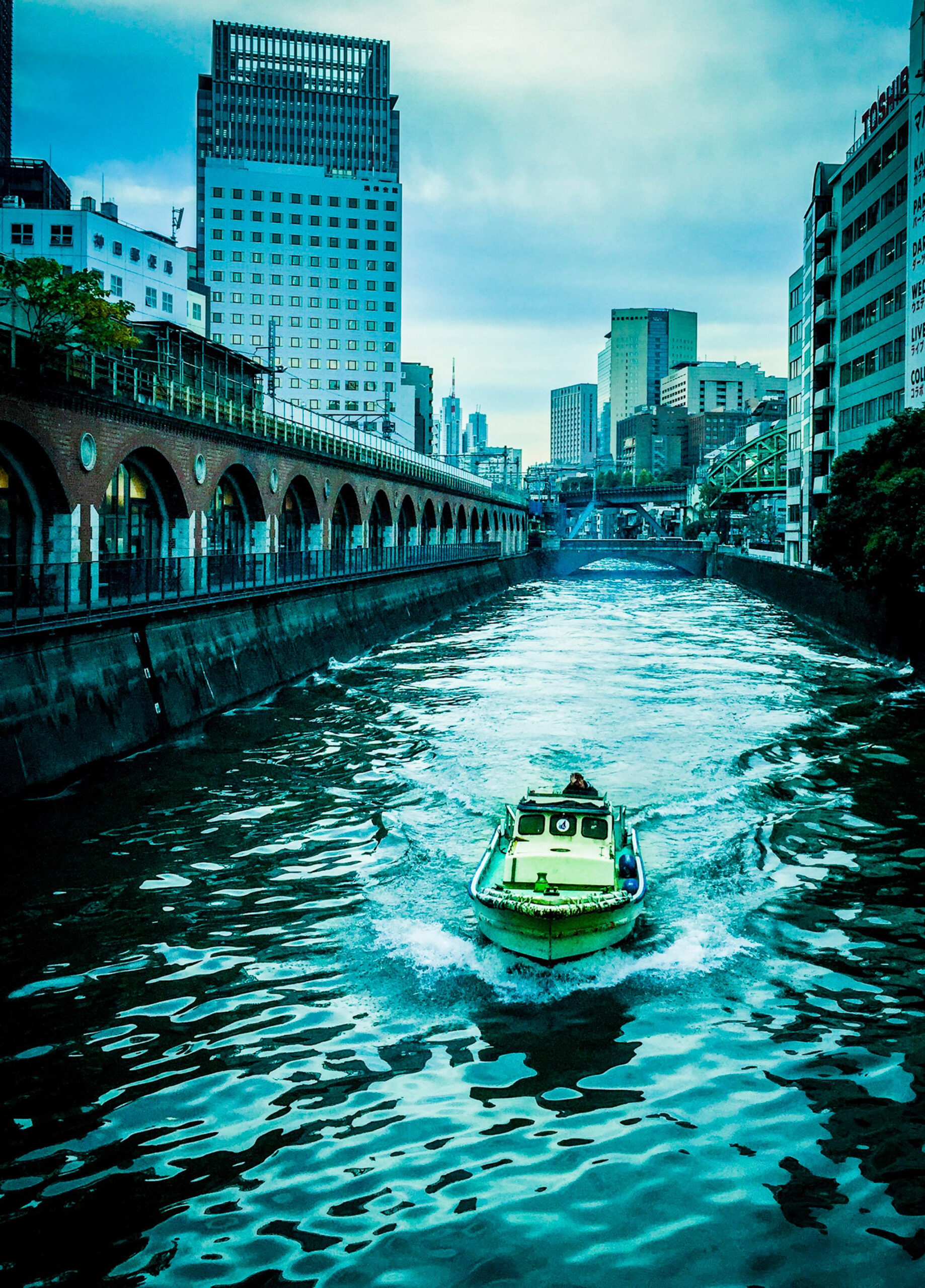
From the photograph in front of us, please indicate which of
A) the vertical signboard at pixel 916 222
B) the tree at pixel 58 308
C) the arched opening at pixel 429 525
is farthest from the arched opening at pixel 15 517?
the arched opening at pixel 429 525

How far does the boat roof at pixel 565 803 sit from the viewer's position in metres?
17.1

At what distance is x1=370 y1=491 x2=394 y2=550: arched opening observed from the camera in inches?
2793

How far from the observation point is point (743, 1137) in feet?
34.7

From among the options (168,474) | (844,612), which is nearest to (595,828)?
(168,474)

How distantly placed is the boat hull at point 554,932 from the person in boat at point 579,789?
3986 mm

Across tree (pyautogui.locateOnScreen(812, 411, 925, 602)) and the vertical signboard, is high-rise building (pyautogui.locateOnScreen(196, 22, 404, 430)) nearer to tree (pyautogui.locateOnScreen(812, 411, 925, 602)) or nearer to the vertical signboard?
the vertical signboard

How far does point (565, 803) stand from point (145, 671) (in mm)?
13946

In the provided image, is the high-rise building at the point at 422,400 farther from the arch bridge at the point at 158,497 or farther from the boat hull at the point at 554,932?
the boat hull at the point at 554,932

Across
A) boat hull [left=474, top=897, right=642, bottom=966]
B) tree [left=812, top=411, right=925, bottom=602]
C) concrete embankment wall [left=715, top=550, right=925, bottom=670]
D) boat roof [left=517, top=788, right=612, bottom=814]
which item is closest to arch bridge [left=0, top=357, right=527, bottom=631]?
boat roof [left=517, top=788, right=612, bottom=814]

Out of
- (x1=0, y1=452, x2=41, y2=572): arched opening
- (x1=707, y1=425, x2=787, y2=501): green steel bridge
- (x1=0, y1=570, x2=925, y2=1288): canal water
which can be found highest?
(x1=707, y1=425, x2=787, y2=501): green steel bridge

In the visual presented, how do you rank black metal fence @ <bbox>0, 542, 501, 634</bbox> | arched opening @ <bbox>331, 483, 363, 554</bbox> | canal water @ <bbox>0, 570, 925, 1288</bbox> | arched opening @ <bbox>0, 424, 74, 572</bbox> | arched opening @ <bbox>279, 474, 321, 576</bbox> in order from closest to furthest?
1. canal water @ <bbox>0, 570, 925, 1288</bbox>
2. black metal fence @ <bbox>0, 542, 501, 634</bbox>
3. arched opening @ <bbox>0, 424, 74, 572</bbox>
4. arched opening @ <bbox>279, 474, 321, 576</bbox>
5. arched opening @ <bbox>331, 483, 363, 554</bbox>

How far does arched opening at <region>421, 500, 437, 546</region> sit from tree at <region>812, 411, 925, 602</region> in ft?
141

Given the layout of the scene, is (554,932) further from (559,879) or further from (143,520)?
(143,520)

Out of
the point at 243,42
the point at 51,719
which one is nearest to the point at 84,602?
the point at 51,719
